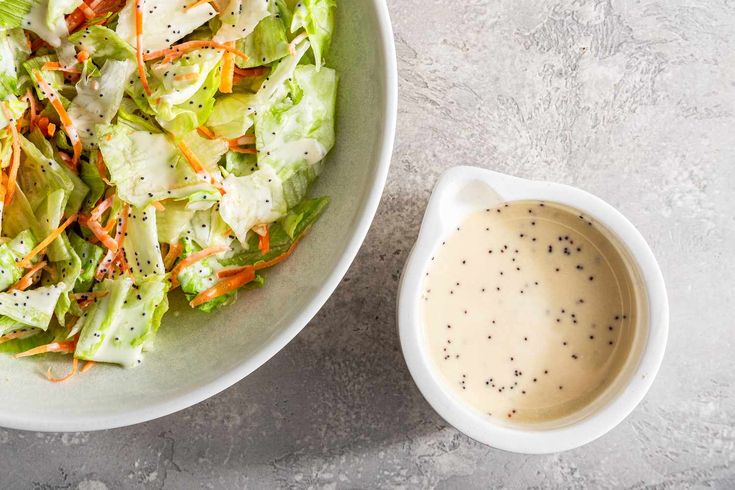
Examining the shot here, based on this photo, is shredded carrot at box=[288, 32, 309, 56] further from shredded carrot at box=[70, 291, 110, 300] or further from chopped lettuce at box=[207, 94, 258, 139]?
shredded carrot at box=[70, 291, 110, 300]

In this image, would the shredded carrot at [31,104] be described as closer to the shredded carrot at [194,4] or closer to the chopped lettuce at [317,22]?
the shredded carrot at [194,4]

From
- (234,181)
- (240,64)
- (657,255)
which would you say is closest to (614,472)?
(657,255)

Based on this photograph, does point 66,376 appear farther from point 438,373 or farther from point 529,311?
point 529,311

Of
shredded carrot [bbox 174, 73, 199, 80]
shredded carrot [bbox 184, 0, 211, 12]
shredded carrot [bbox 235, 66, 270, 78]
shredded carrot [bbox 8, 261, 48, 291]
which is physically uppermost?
shredded carrot [bbox 184, 0, 211, 12]

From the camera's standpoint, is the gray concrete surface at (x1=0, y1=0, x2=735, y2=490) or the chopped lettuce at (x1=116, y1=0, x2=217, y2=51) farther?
the gray concrete surface at (x1=0, y1=0, x2=735, y2=490)

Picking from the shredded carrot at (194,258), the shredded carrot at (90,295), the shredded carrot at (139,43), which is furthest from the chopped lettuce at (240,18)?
the shredded carrot at (90,295)

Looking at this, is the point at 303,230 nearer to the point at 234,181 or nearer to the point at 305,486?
the point at 234,181

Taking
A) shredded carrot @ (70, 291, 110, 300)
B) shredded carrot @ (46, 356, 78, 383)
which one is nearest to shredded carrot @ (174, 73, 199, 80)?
shredded carrot @ (70, 291, 110, 300)
